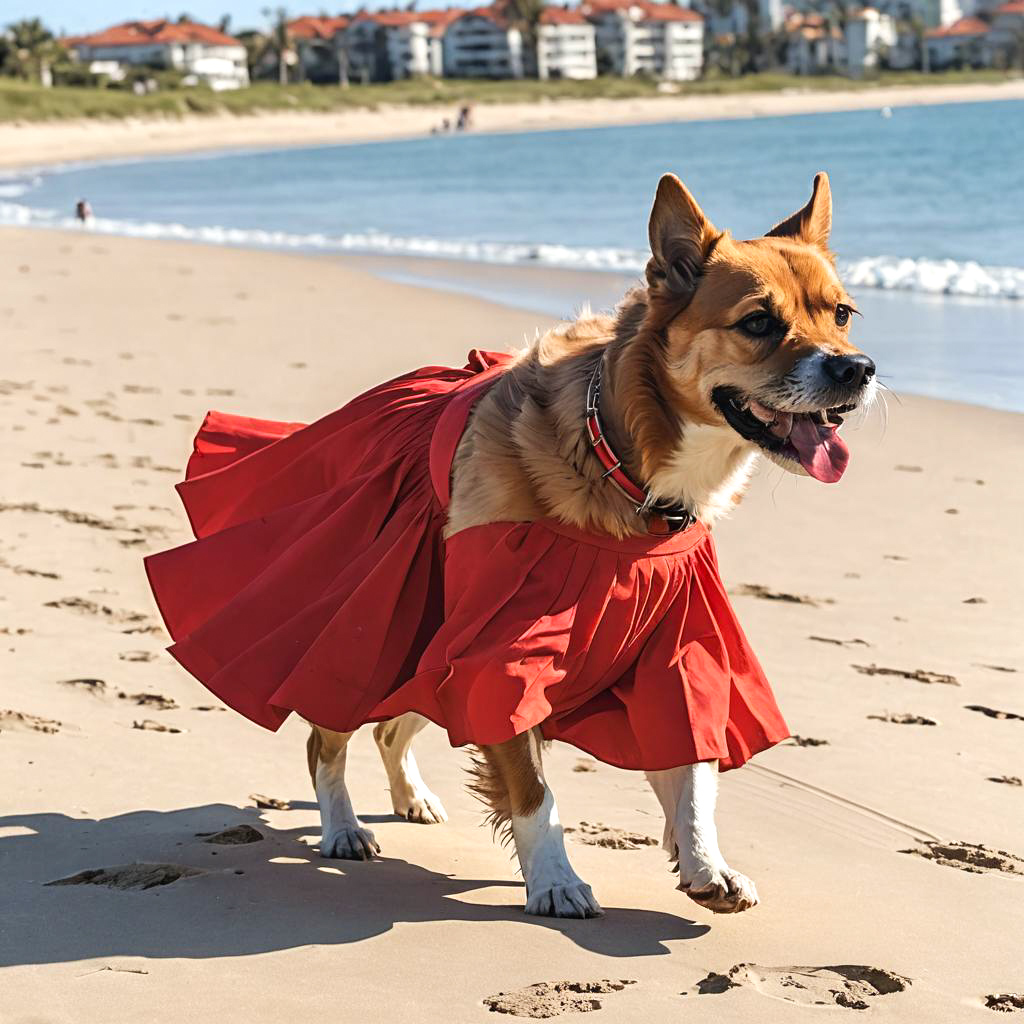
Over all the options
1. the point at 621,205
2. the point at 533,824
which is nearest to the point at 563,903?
the point at 533,824

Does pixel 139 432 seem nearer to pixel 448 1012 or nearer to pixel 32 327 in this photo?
pixel 32 327

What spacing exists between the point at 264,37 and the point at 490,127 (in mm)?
46368

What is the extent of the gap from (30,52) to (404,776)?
103598 mm

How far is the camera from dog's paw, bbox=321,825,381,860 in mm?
4586

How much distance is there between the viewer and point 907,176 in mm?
39625

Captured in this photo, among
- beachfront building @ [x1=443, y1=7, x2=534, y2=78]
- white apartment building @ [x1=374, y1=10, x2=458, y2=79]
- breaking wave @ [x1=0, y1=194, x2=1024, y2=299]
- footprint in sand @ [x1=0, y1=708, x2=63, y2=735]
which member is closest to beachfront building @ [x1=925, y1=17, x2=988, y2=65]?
beachfront building @ [x1=443, y1=7, x2=534, y2=78]

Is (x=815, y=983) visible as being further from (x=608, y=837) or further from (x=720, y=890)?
(x=608, y=837)

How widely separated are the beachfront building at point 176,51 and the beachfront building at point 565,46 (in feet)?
86.4

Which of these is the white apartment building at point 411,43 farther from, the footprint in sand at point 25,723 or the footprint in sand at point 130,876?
the footprint in sand at point 130,876

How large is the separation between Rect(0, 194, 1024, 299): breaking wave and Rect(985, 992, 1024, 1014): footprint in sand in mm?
10626

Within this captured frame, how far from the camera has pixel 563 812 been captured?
16.0 ft

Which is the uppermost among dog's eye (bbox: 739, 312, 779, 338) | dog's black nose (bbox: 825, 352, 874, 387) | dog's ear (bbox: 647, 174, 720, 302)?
dog's ear (bbox: 647, 174, 720, 302)

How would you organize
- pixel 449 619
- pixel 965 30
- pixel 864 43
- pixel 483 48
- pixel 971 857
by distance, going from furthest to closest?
pixel 864 43, pixel 965 30, pixel 483 48, pixel 971 857, pixel 449 619

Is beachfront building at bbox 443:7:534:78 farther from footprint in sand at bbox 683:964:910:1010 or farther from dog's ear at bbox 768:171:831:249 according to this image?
footprint in sand at bbox 683:964:910:1010
